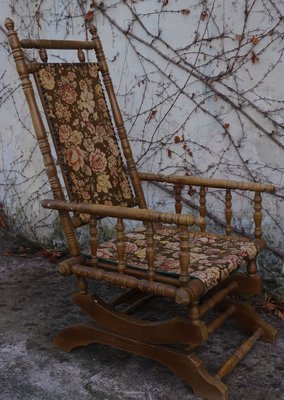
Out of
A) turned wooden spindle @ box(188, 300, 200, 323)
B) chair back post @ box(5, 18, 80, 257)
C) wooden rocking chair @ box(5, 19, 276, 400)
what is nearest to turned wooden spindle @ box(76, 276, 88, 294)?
wooden rocking chair @ box(5, 19, 276, 400)

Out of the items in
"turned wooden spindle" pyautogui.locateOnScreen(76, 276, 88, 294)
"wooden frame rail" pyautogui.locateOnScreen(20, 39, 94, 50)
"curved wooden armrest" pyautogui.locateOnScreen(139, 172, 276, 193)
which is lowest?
"turned wooden spindle" pyautogui.locateOnScreen(76, 276, 88, 294)

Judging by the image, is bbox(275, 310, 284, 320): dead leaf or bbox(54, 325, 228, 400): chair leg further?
bbox(275, 310, 284, 320): dead leaf

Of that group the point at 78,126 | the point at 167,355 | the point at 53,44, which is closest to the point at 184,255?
the point at 167,355

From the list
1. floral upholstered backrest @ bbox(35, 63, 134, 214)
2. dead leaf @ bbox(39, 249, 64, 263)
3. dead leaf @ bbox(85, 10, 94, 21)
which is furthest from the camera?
dead leaf @ bbox(39, 249, 64, 263)

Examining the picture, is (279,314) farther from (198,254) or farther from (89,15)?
(89,15)

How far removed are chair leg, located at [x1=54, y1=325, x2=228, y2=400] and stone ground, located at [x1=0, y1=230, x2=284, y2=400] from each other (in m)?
0.07

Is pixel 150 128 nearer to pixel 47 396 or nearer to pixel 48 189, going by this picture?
pixel 48 189

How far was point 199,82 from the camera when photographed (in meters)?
3.22

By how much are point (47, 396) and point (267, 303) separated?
145 centimetres

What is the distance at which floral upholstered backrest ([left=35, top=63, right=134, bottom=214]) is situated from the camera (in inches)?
98.3

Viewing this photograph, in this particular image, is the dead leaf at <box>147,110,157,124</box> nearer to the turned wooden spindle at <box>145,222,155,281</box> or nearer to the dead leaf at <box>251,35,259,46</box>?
the dead leaf at <box>251,35,259,46</box>

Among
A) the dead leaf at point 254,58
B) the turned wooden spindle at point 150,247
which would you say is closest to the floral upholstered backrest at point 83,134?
the turned wooden spindle at point 150,247

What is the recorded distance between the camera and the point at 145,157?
3539mm

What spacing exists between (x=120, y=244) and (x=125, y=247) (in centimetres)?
18
